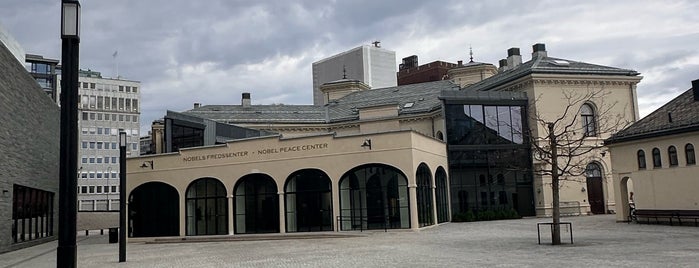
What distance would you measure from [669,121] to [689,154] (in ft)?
5.80

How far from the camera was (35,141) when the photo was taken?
3102cm

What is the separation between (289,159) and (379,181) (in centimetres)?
472

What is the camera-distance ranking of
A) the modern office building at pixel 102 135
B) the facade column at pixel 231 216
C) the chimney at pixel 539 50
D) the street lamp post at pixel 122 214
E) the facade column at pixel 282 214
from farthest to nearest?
the modern office building at pixel 102 135 → the chimney at pixel 539 50 → the facade column at pixel 231 216 → the facade column at pixel 282 214 → the street lamp post at pixel 122 214

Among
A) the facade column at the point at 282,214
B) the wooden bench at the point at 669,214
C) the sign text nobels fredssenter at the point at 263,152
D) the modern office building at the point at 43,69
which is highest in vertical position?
the modern office building at the point at 43,69

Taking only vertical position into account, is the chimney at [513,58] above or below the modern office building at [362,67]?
below

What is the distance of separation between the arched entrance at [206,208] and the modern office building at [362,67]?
59.4m

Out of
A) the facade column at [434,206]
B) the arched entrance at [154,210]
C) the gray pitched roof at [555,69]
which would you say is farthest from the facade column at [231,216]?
the gray pitched roof at [555,69]

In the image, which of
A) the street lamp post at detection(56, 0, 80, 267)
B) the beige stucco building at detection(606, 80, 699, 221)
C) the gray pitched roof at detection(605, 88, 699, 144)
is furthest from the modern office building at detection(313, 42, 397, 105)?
the street lamp post at detection(56, 0, 80, 267)

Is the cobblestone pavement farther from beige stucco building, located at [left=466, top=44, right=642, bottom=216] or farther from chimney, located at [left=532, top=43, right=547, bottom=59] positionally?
chimney, located at [left=532, top=43, right=547, bottom=59]

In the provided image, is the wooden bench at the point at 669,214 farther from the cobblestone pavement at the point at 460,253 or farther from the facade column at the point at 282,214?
the facade column at the point at 282,214

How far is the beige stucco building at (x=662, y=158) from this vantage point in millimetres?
24812

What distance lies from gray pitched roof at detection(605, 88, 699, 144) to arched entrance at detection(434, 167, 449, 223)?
8.89 metres

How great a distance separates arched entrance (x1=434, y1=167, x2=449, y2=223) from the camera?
32719mm

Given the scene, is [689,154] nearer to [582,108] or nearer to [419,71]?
[582,108]
